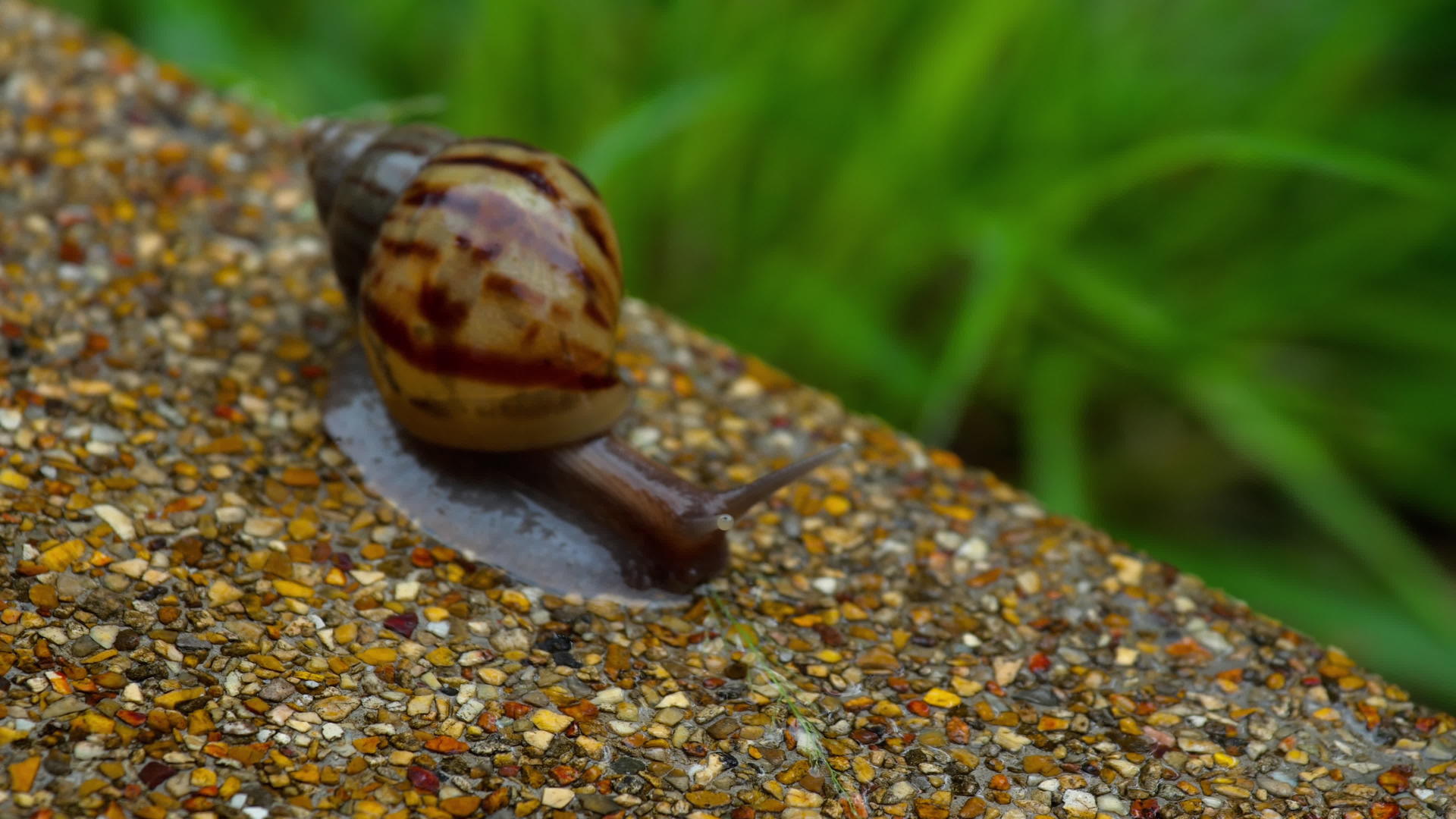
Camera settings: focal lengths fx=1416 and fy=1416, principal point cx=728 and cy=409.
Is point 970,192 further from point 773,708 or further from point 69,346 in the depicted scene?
point 69,346

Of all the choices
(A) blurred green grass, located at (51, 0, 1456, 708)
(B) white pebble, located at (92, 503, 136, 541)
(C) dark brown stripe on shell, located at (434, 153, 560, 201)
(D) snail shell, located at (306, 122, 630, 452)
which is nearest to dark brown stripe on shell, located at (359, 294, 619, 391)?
(D) snail shell, located at (306, 122, 630, 452)

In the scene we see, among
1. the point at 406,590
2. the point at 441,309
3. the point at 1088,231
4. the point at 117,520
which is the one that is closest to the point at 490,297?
the point at 441,309

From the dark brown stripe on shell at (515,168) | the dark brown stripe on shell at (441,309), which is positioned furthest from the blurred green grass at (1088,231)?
the dark brown stripe on shell at (441,309)

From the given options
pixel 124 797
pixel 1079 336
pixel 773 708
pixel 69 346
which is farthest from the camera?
pixel 1079 336

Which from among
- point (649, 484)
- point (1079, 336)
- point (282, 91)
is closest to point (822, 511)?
point (649, 484)

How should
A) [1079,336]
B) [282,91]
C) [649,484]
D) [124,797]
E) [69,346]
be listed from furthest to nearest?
[282,91] < [1079,336] < [69,346] < [649,484] < [124,797]
